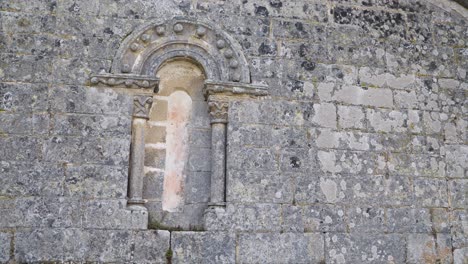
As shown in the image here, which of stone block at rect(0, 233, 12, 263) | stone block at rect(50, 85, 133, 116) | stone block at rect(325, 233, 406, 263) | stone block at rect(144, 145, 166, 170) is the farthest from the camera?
stone block at rect(144, 145, 166, 170)

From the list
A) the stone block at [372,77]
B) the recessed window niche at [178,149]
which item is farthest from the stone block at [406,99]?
the recessed window niche at [178,149]

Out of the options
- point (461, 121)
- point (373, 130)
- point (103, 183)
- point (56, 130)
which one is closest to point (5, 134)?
point (56, 130)

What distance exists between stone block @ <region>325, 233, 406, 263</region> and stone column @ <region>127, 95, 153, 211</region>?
1842 mm

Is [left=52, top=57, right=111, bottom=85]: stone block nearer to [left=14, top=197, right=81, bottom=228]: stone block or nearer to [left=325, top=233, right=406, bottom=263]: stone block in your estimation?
[left=14, top=197, right=81, bottom=228]: stone block

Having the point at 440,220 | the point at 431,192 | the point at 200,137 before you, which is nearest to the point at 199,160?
the point at 200,137

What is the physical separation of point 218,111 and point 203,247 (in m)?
1.32

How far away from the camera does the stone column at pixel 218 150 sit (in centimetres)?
546

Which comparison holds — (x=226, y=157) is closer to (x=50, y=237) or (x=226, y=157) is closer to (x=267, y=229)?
(x=267, y=229)

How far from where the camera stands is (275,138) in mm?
5707

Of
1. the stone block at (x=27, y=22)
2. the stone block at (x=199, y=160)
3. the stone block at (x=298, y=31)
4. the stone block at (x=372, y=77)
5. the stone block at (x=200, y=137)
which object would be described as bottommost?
the stone block at (x=199, y=160)

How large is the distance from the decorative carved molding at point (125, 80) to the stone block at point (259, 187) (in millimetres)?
1159

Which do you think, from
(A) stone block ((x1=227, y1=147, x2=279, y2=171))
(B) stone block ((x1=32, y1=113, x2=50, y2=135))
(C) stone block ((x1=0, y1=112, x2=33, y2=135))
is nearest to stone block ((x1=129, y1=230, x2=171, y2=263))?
(A) stone block ((x1=227, y1=147, x2=279, y2=171))

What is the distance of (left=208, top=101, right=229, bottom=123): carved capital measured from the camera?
5668 millimetres

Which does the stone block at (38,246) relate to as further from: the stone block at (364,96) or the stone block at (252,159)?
the stone block at (364,96)
